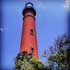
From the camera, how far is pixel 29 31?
19375 mm

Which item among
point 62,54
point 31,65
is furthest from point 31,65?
point 62,54

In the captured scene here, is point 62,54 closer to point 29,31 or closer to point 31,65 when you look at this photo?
point 31,65

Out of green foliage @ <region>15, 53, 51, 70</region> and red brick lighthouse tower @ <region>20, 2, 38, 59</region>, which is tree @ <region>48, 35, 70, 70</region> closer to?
green foliage @ <region>15, 53, 51, 70</region>

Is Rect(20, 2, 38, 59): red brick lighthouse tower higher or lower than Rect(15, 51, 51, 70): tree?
higher

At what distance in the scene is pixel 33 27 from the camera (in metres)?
19.3

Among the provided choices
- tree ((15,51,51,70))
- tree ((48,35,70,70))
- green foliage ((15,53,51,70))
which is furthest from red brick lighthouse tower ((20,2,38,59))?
tree ((48,35,70,70))

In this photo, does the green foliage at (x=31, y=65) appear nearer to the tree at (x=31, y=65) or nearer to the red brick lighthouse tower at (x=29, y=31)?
the tree at (x=31, y=65)

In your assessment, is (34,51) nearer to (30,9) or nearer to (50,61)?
(30,9)

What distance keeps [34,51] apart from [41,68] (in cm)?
899

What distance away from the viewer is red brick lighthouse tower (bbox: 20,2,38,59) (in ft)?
61.3

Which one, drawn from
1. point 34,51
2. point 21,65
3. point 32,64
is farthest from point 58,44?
point 34,51

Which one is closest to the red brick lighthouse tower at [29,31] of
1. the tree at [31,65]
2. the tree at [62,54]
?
the tree at [31,65]

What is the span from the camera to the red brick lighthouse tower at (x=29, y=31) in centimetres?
1868

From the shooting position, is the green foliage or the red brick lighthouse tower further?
the red brick lighthouse tower
